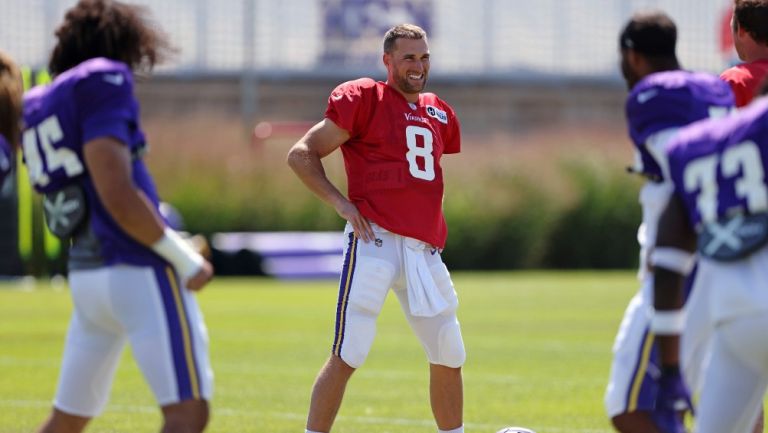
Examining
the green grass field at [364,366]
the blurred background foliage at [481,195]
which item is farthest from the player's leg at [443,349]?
the blurred background foliage at [481,195]

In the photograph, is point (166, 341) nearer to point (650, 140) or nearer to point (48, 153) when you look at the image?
point (48, 153)

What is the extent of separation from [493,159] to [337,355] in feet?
82.9


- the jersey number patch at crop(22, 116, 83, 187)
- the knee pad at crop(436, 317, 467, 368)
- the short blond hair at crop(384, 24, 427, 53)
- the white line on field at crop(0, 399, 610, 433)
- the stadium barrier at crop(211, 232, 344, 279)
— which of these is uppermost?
the short blond hair at crop(384, 24, 427, 53)

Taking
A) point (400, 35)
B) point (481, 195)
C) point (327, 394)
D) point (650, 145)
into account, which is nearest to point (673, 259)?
point (650, 145)

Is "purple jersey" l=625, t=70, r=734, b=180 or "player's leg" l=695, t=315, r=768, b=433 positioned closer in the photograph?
"player's leg" l=695, t=315, r=768, b=433

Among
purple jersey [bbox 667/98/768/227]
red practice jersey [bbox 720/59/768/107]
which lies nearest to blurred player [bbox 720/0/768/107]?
red practice jersey [bbox 720/59/768/107]

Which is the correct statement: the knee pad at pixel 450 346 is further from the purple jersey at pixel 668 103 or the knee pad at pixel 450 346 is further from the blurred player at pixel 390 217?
the purple jersey at pixel 668 103

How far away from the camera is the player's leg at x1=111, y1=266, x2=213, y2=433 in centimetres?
542

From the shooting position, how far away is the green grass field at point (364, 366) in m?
9.48

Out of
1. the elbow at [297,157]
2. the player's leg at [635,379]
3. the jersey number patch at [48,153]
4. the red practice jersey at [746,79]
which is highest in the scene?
the red practice jersey at [746,79]

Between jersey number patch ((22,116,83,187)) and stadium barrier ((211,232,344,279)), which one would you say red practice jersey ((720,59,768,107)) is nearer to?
jersey number patch ((22,116,83,187))

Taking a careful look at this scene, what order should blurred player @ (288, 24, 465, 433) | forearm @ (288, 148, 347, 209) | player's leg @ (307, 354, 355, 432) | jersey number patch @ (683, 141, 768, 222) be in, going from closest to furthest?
jersey number patch @ (683, 141, 768, 222) → player's leg @ (307, 354, 355, 432) → blurred player @ (288, 24, 465, 433) → forearm @ (288, 148, 347, 209)

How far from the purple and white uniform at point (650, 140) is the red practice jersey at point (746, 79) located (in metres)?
1.04

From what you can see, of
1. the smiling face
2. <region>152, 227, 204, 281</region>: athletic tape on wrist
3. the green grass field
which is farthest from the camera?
the green grass field
